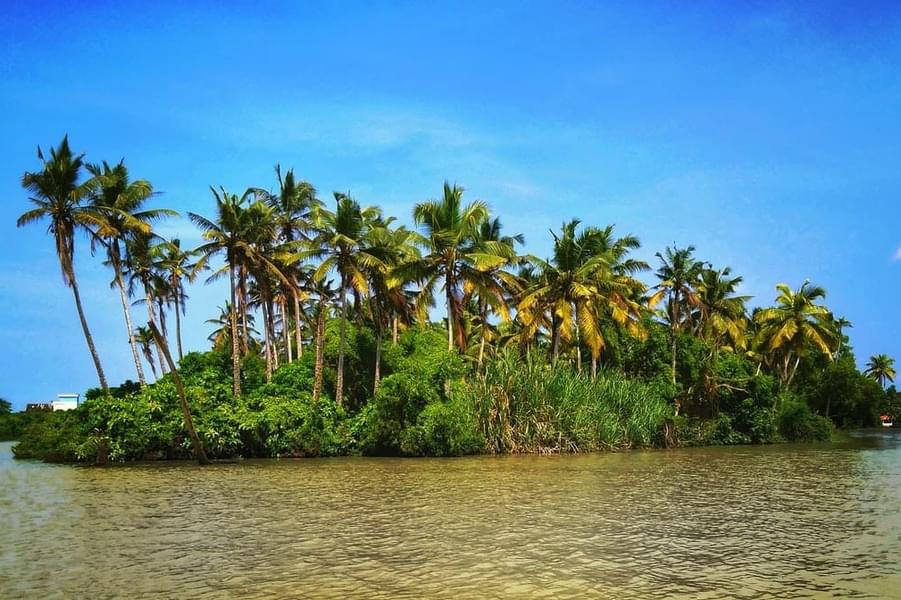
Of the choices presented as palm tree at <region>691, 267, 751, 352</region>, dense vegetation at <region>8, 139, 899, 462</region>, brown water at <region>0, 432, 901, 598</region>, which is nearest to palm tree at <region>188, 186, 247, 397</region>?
dense vegetation at <region>8, 139, 899, 462</region>

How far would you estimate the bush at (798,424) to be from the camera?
43375mm

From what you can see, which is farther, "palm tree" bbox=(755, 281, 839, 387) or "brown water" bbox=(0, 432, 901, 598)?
"palm tree" bbox=(755, 281, 839, 387)

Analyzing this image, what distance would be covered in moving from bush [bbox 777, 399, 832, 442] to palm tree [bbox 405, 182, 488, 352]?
2251 centimetres

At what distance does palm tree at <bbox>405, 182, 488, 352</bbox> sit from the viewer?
32781 mm

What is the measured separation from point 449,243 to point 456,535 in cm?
2121

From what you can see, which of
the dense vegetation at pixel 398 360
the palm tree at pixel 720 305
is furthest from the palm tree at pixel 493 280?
the palm tree at pixel 720 305

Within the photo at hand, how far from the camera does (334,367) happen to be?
3859cm

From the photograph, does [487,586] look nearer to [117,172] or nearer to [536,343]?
[117,172]

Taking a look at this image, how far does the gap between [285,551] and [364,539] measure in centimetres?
152

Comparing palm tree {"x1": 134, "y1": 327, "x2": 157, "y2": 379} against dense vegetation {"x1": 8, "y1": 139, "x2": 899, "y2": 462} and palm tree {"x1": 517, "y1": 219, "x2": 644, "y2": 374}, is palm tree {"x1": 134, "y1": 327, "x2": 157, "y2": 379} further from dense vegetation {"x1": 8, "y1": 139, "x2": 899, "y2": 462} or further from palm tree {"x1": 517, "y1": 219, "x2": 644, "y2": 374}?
palm tree {"x1": 517, "y1": 219, "x2": 644, "y2": 374}

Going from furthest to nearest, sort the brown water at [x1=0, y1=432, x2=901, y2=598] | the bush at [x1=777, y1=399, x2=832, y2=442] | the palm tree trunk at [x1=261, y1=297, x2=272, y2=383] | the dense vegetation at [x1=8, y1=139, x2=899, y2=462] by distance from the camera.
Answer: the bush at [x1=777, y1=399, x2=832, y2=442] → the palm tree trunk at [x1=261, y1=297, x2=272, y2=383] → the dense vegetation at [x1=8, y1=139, x2=899, y2=462] → the brown water at [x1=0, y1=432, x2=901, y2=598]

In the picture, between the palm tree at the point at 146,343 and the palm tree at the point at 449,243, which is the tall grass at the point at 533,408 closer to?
the palm tree at the point at 449,243

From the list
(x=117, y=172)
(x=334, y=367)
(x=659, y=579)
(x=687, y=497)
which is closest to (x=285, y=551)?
(x=659, y=579)

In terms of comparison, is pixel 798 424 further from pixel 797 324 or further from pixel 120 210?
pixel 120 210
